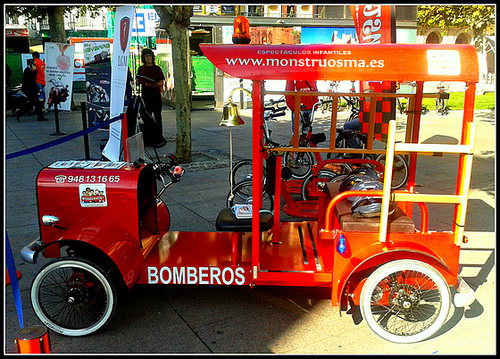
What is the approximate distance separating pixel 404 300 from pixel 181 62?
6571 millimetres

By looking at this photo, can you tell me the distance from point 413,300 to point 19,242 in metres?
4.17

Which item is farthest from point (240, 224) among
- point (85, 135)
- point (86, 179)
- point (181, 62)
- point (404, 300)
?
point (181, 62)

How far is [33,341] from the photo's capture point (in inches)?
105

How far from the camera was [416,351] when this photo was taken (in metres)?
3.34

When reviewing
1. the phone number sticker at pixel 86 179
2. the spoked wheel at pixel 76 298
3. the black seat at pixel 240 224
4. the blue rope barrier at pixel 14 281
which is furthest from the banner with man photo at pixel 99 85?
the blue rope barrier at pixel 14 281

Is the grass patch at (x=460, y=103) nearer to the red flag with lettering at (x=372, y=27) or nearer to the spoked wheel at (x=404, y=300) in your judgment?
the red flag with lettering at (x=372, y=27)

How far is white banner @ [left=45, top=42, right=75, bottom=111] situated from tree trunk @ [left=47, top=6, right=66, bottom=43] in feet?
11.2

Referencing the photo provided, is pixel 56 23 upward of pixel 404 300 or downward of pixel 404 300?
upward

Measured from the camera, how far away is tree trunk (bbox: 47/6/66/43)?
16.4m

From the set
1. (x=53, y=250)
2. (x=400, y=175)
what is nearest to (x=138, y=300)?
(x=53, y=250)

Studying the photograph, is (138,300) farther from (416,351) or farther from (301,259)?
(416,351)

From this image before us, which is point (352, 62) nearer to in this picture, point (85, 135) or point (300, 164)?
point (300, 164)

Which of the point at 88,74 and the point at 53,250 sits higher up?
the point at 88,74

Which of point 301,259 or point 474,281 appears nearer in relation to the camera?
point 301,259
